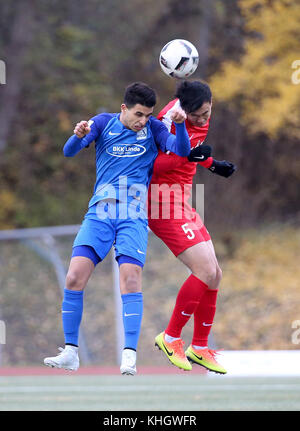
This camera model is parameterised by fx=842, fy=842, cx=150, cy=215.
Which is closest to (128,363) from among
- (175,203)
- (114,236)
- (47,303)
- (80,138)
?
(114,236)

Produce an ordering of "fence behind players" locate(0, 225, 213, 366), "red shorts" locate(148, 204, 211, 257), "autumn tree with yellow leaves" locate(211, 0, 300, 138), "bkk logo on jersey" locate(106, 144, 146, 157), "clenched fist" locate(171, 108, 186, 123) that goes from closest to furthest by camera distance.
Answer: "clenched fist" locate(171, 108, 186, 123) → "bkk logo on jersey" locate(106, 144, 146, 157) → "red shorts" locate(148, 204, 211, 257) → "fence behind players" locate(0, 225, 213, 366) → "autumn tree with yellow leaves" locate(211, 0, 300, 138)

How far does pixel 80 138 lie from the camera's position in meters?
6.02

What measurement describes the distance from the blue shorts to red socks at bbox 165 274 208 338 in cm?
60

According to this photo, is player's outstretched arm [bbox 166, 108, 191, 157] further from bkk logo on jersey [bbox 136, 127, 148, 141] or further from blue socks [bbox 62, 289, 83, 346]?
blue socks [bbox 62, 289, 83, 346]

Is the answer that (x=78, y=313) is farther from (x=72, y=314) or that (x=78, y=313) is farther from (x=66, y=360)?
(x=66, y=360)

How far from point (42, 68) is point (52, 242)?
320 inches

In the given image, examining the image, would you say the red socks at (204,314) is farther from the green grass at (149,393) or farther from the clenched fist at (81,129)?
the clenched fist at (81,129)

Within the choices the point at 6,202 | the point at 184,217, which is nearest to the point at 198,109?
the point at 184,217

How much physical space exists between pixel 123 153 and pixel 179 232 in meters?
0.79

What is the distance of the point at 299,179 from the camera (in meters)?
20.4

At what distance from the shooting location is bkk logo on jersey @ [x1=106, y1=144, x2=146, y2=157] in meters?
6.18

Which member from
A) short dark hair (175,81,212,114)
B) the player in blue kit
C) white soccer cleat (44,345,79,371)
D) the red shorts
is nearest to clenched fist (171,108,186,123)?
the player in blue kit

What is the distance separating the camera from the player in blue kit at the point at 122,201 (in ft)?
19.6

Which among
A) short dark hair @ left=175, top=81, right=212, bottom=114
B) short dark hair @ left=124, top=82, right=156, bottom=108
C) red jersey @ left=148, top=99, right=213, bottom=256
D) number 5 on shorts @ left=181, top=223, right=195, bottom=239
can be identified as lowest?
number 5 on shorts @ left=181, top=223, right=195, bottom=239
